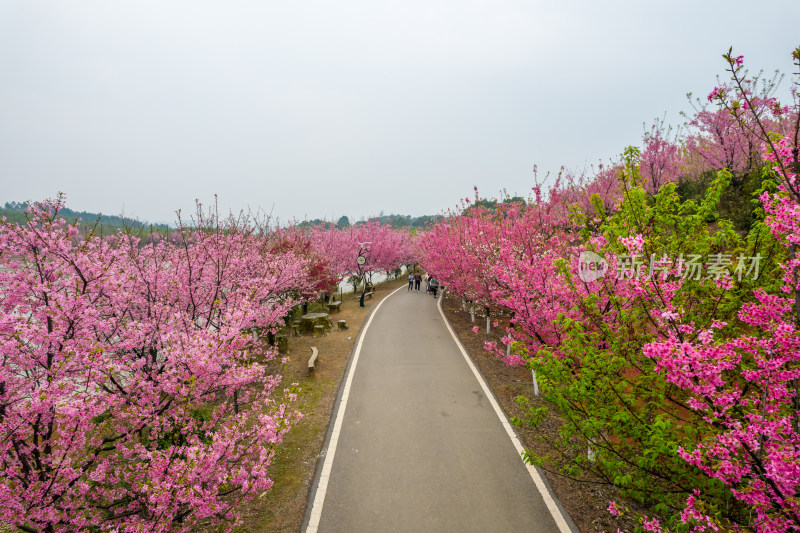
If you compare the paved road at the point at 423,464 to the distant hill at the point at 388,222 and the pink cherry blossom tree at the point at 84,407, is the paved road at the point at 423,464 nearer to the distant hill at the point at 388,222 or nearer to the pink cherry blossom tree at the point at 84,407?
the pink cherry blossom tree at the point at 84,407

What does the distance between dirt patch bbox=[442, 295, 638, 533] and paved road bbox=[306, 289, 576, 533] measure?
1.49 ft

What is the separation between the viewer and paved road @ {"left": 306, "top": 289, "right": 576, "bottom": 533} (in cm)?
589

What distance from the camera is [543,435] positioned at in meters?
8.37

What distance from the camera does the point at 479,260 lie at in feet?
46.6

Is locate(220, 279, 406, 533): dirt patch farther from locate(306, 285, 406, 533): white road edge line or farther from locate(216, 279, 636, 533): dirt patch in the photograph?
locate(306, 285, 406, 533): white road edge line

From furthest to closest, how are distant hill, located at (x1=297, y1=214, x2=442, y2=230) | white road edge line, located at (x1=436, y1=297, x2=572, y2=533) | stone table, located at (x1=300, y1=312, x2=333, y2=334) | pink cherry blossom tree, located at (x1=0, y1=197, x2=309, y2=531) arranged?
distant hill, located at (x1=297, y1=214, x2=442, y2=230), stone table, located at (x1=300, y1=312, x2=333, y2=334), white road edge line, located at (x1=436, y1=297, x2=572, y2=533), pink cherry blossom tree, located at (x1=0, y1=197, x2=309, y2=531)

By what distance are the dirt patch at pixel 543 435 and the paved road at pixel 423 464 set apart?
17.9 inches

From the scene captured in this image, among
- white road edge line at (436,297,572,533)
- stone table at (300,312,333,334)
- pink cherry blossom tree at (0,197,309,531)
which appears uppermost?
pink cherry blossom tree at (0,197,309,531)

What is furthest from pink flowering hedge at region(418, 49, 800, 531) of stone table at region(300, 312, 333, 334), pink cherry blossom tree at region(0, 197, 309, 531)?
stone table at region(300, 312, 333, 334)

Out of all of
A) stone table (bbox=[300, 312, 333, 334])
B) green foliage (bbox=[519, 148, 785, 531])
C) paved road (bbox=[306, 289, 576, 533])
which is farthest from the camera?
stone table (bbox=[300, 312, 333, 334])

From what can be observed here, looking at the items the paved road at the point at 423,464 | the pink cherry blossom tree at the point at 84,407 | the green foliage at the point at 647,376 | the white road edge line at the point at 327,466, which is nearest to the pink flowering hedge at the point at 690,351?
the green foliage at the point at 647,376

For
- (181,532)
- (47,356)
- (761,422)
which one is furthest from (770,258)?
(47,356)

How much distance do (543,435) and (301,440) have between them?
5942mm

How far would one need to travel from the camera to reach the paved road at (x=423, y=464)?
5.89m
